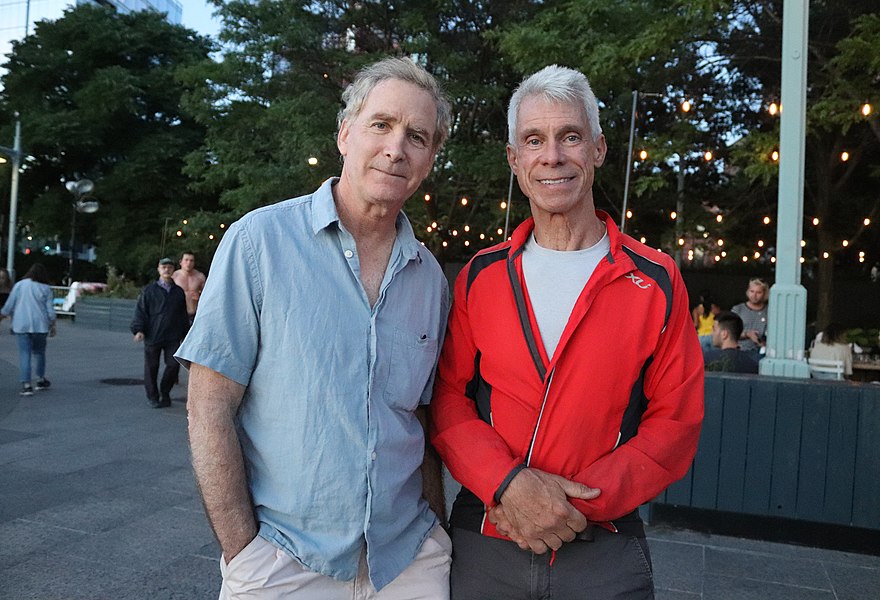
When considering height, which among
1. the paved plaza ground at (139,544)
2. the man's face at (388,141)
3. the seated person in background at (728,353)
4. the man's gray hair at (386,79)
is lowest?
the paved plaza ground at (139,544)

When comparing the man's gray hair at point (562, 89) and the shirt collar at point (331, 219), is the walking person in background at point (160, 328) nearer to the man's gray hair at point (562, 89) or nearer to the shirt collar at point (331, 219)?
the shirt collar at point (331, 219)

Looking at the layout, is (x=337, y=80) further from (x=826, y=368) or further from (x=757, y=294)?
(x=826, y=368)

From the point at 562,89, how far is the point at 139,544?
3708mm

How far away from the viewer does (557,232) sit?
1993 millimetres

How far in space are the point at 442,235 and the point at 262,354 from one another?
18.8 m

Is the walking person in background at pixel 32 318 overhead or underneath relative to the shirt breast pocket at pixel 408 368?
underneath

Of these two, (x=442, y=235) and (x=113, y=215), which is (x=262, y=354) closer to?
(x=442, y=235)

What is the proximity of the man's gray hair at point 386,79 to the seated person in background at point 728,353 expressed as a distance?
3.84 m

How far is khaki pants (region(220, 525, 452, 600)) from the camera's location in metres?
1.63

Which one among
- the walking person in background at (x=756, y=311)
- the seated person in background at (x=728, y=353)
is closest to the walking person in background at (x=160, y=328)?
the seated person in background at (x=728, y=353)

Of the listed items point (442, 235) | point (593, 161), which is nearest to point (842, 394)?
point (593, 161)

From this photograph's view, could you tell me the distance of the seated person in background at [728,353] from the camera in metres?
5.29

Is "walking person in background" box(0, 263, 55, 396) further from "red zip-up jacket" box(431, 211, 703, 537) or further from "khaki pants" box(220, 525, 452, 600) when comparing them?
"red zip-up jacket" box(431, 211, 703, 537)

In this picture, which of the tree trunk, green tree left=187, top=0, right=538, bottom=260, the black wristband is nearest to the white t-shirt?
the black wristband
